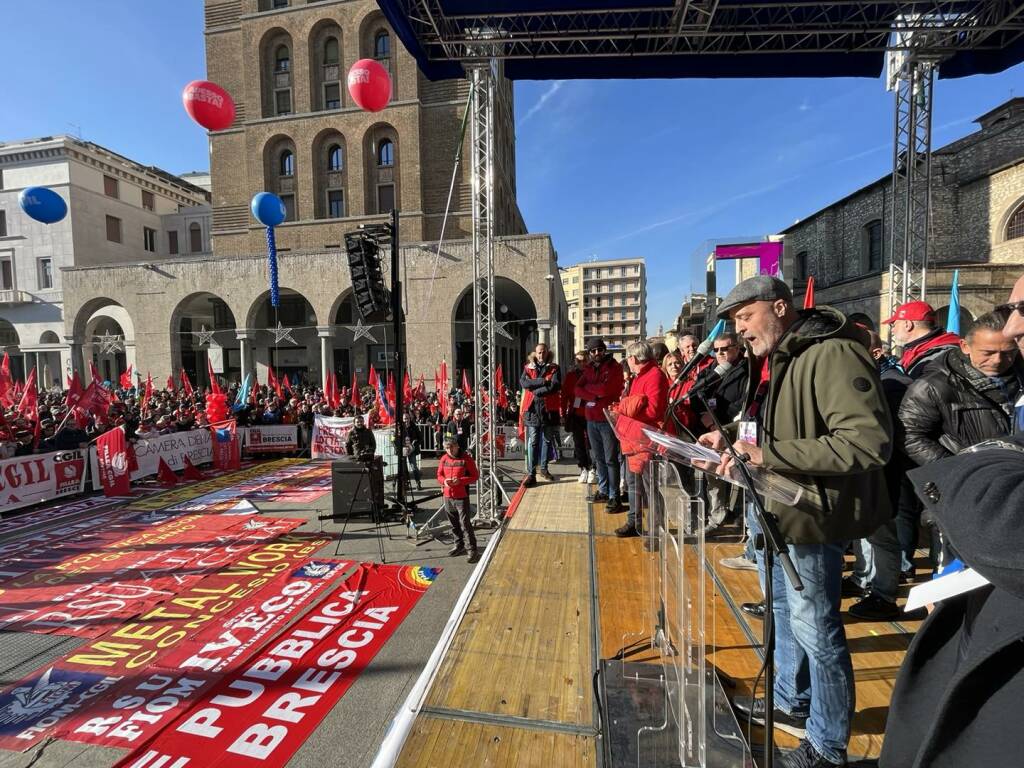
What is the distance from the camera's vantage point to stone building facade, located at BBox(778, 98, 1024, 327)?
19.9 metres

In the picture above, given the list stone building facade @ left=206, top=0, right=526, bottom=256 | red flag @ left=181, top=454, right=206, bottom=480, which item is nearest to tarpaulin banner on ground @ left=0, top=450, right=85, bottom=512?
red flag @ left=181, top=454, right=206, bottom=480

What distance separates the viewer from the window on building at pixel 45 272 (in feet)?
108

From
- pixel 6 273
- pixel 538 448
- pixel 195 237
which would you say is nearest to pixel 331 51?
pixel 195 237

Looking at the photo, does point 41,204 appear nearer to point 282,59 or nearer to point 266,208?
point 266,208

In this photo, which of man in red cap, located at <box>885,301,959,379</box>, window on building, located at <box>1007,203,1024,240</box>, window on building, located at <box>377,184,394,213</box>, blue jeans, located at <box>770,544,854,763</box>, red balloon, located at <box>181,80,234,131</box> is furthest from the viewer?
window on building, located at <box>377,184,394,213</box>

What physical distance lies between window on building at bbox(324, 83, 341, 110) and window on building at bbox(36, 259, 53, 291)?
23119 mm

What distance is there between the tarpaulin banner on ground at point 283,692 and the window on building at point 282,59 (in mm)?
34966

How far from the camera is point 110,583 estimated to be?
545 centimetres

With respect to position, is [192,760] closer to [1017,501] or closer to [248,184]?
[1017,501]

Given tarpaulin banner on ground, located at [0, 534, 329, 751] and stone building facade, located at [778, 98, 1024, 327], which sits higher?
stone building facade, located at [778, 98, 1024, 327]

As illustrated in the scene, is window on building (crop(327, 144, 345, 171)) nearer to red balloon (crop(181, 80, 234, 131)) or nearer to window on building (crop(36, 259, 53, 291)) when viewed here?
red balloon (crop(181, 80, 234, 131))

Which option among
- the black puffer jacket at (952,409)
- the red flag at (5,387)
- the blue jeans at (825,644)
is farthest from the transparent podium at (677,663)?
the red flag at (5,387)

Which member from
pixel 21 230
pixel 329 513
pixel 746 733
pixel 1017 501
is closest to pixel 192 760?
pixel 746 733

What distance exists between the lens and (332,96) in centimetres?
2911
